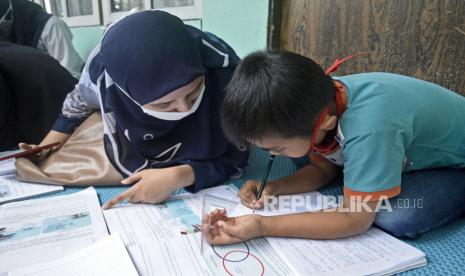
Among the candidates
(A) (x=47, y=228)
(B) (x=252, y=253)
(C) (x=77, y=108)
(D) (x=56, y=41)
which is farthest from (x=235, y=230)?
(D) (x=56, y=41)

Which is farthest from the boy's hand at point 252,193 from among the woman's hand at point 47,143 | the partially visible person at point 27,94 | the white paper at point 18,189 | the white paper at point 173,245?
the partially visible person at point 27,94

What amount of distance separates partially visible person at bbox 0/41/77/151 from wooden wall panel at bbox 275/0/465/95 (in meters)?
0.99

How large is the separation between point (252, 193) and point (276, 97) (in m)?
0.30

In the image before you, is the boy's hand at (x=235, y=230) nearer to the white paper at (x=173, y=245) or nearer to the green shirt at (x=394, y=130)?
the white paper at (x=173, y=245)

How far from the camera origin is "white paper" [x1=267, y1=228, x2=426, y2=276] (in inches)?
21.9

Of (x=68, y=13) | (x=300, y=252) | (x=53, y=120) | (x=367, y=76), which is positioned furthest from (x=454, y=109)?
(x=68, y=13)

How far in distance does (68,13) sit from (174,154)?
260 centimetres

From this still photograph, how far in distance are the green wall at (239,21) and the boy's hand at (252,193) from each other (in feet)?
2.88

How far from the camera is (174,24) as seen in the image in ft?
2.55

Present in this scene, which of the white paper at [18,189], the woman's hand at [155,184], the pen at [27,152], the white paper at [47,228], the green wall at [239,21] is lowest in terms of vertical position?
the white paper at [18,189]

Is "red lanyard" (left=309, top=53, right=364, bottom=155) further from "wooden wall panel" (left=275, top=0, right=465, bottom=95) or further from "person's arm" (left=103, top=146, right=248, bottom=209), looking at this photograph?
"wooden wall panel" (left=275, top=0, right=465, bottom=95)

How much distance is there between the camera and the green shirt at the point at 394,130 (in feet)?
1.97

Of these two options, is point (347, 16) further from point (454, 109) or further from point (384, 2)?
point (454, 109)

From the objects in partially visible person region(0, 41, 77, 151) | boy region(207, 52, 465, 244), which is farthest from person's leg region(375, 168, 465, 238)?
partially visible person region(0, 41, 77, 151)
